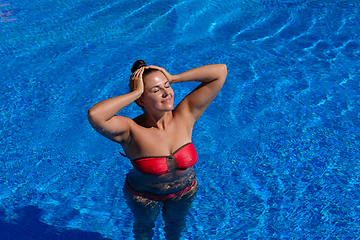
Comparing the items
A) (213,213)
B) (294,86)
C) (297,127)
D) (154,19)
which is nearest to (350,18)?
(294,86)

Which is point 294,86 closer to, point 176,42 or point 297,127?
point 297,127

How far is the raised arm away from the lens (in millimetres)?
2842

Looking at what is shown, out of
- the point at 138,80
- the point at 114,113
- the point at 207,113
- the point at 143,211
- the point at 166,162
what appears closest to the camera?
the point at 114,113

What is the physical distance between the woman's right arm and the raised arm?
29cm

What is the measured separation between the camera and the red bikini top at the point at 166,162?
2762 mm

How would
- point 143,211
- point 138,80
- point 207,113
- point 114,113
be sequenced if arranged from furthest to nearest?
point 207,113, point 143,211, point 138,80, point 114,113

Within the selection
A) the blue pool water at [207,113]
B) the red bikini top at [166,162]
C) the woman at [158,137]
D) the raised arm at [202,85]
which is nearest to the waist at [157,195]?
the woman at [158,137]

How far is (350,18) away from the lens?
21.9ft

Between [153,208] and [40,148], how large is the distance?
2267mm

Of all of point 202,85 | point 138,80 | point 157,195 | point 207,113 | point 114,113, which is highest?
point 138,80

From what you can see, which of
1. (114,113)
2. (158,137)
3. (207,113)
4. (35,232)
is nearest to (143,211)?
(158,137)

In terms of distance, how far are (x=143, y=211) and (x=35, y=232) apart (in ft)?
4.85

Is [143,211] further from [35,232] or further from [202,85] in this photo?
[35,232]

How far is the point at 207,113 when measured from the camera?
5152 millimetres
